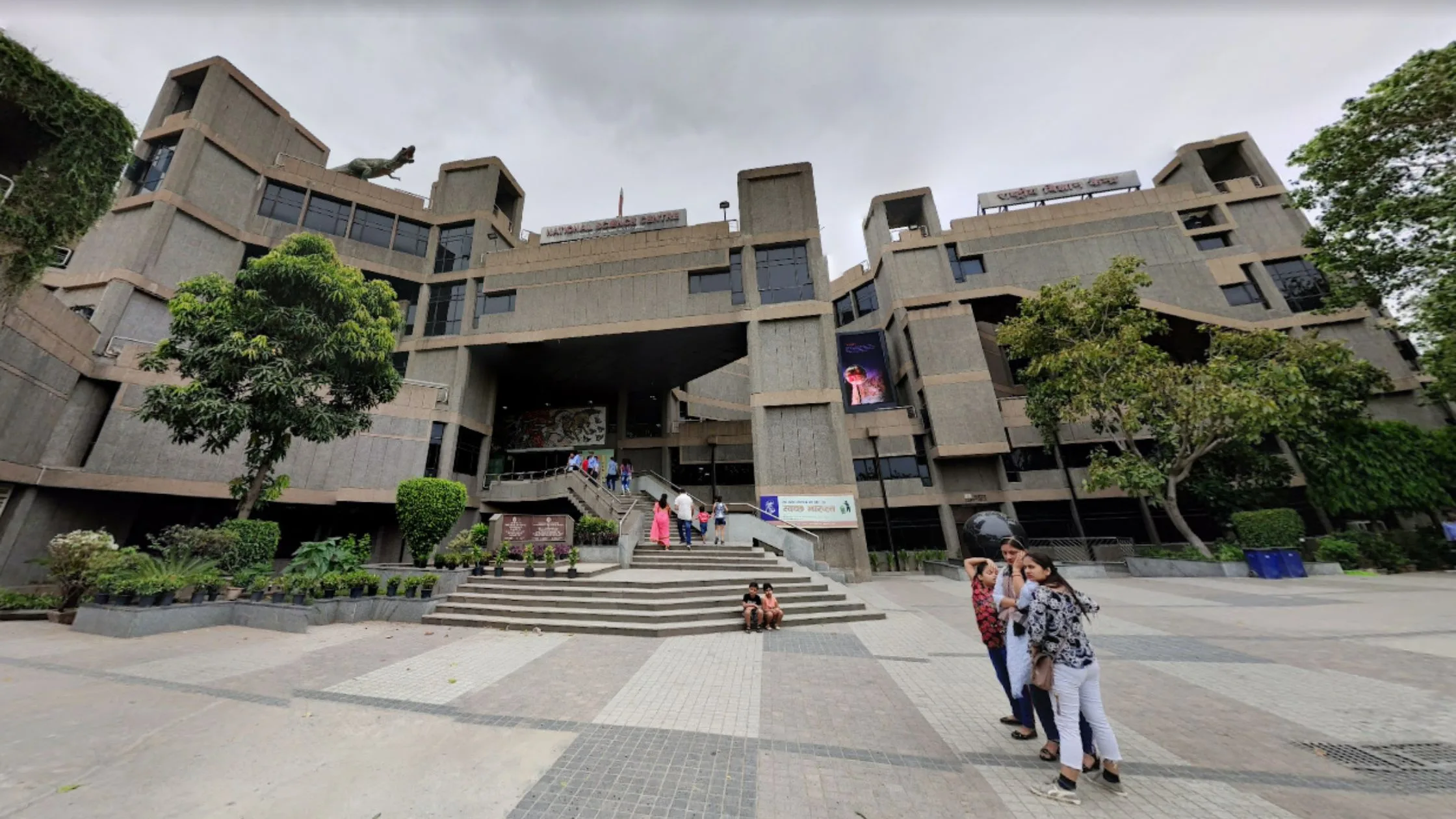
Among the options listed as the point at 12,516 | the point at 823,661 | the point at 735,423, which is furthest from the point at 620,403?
the point at 823,661

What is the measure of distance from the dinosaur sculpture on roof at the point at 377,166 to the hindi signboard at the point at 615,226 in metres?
8.53

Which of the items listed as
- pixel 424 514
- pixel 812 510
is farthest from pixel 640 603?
pixel 812 510

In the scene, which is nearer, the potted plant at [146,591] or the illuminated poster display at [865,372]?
the potted plant at [146,591]

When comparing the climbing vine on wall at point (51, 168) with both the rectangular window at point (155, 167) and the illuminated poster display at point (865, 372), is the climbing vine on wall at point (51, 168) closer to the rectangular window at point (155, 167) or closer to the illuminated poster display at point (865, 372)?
the rectangular window at point (155, 167)

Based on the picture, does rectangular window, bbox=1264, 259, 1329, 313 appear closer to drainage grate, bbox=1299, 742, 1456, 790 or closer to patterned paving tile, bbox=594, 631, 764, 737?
drainage grate, bbox=1299, 742, 1456, 790

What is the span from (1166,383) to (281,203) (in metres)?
39.8

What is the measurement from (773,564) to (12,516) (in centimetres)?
A: 2185

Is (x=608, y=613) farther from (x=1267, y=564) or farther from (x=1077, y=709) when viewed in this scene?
(x=1267, y=564)

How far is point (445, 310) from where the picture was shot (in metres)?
23.8

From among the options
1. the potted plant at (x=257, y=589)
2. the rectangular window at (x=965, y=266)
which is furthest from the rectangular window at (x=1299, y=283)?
the potted plant at (x=257, y=589)

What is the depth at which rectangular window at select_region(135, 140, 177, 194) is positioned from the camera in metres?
19.5

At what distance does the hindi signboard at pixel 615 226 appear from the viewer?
1075 inches

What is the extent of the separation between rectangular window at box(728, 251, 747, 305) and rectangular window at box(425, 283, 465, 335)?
1372 centimetres

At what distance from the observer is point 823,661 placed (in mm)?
6918
